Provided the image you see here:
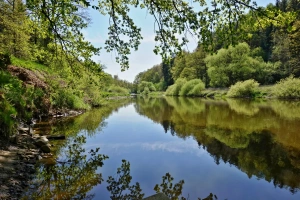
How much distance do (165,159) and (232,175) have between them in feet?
8.12

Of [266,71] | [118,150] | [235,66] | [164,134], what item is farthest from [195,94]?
[118,150]

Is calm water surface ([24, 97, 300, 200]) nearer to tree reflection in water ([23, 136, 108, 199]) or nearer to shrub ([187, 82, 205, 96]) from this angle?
tree reflection in water ([23, 136, 108, 199])

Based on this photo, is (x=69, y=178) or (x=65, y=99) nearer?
(x=69, y=178)

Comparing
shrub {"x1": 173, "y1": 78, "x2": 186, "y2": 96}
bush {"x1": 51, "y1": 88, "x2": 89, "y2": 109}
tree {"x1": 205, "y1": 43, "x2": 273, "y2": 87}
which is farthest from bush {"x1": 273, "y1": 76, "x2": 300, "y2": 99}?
bush {"x1": 51, "y1": 88, "x2": 89, "y2": 109}

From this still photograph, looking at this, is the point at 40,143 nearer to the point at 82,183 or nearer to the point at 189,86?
the point at 82,183

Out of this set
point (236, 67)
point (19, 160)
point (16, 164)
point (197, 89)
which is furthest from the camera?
point (197, 89)

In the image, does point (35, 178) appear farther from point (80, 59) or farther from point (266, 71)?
point (266, 71)

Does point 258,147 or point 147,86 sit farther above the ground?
point 147,86

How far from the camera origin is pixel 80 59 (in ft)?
20.9

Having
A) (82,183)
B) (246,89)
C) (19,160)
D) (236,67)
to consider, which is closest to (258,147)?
(82,183)

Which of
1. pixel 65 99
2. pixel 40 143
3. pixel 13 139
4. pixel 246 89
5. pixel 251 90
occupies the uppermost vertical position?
pixel 246 89

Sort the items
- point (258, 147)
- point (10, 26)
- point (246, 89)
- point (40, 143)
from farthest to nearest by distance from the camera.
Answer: point (246, 89) < point (10, 26) < point (258, 147) < point (40, 143)

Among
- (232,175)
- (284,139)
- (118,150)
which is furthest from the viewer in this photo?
(284,139)

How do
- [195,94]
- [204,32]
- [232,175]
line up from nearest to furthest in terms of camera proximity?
1. [204,32]
2. [232,175]
3. [195,94]
